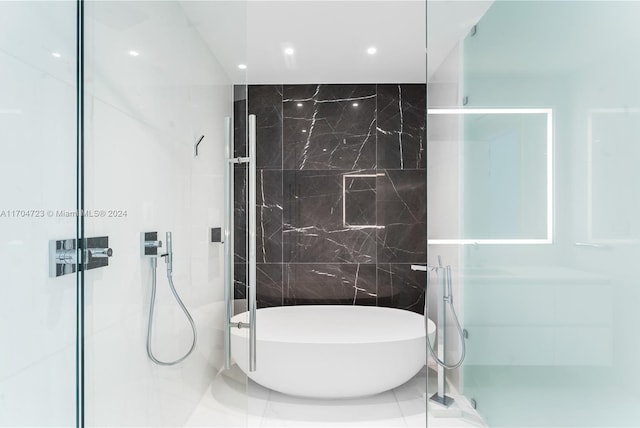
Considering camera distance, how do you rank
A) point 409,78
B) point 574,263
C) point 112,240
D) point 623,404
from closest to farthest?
1. point 623,404
2. point 574,263
3. point 112,240
4. point 409,78

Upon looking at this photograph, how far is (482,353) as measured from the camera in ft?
4.76

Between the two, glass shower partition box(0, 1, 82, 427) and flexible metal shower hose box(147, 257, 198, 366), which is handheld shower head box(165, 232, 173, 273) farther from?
glass shower partition box(0, 1, 82, 427)

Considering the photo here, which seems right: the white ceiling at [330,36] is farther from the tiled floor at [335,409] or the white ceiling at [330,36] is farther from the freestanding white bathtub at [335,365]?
the freestanding white bathtub at [335,365]

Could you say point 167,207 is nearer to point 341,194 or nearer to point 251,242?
point 251,242

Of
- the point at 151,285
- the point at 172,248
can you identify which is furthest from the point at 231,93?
the point at 151,285

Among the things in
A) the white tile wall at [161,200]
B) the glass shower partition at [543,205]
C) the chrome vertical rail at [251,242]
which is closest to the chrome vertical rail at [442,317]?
the glass shower partition at [543,205]

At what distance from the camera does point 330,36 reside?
9.66 feet

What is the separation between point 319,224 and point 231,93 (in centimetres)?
256

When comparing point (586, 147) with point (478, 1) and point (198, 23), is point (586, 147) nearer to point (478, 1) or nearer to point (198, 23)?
point (478, 1)

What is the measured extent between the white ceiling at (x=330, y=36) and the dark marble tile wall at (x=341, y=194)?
0.84ft

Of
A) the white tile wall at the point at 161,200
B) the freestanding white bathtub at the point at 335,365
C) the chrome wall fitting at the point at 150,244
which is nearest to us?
the white tile wall at the point at 161,200

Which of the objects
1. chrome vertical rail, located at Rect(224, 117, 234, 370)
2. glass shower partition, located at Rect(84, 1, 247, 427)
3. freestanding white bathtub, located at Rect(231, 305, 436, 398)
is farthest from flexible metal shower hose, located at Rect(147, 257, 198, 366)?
freestanding white bathtub, located at Rect(231, 305, 436, 398)

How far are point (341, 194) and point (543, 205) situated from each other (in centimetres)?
288

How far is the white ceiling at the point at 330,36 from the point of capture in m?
1.51
